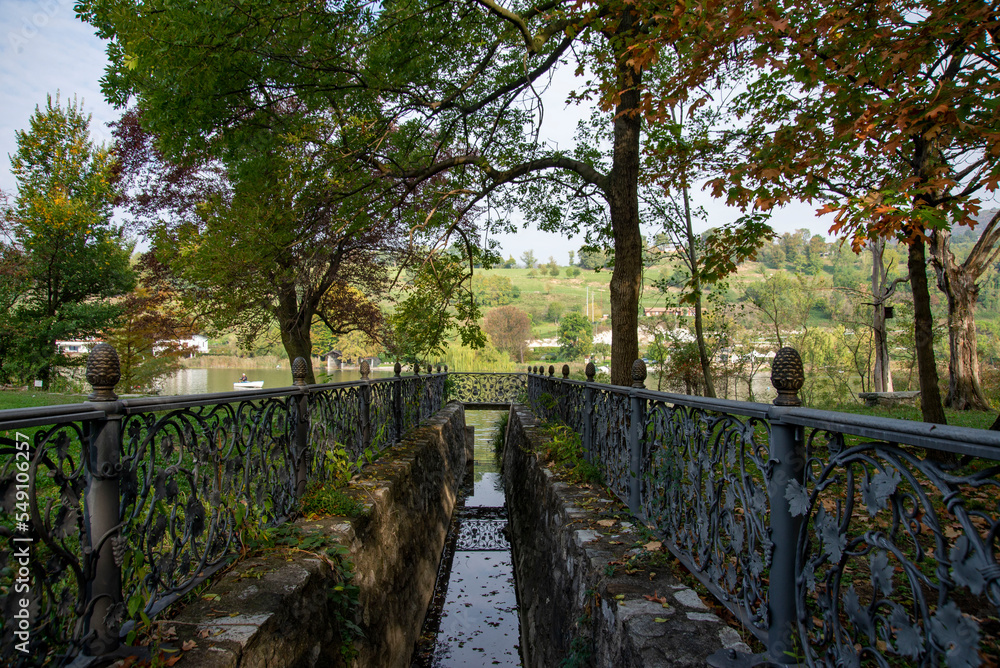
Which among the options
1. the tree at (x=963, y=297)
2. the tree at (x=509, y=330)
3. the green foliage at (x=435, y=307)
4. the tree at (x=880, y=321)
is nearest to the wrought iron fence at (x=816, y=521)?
the green foliage at (x=435, y=307)

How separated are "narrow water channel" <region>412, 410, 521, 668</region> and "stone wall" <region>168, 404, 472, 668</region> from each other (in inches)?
11.6

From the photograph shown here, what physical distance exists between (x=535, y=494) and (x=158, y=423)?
471 centimetres

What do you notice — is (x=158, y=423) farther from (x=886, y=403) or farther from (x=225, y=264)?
(x=886, y=403)

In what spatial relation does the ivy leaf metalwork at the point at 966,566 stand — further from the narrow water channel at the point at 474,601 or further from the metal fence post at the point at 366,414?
the metal fence post at the point at 366,414

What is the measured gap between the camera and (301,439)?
13.1ft

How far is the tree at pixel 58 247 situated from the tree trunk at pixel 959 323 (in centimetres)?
2152

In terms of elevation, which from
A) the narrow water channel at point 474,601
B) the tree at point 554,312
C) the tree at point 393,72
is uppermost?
the tree at point 554,312

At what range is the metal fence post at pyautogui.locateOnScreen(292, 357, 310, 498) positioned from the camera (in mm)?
3949

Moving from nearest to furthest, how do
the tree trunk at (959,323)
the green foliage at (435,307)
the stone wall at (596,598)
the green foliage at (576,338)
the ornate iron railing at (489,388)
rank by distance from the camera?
the stone wall at (596,598), the green foliage at (435,307), the tree trunk at (959,323), the ornate iron railing at (489,388), the green foliage at (576,338)

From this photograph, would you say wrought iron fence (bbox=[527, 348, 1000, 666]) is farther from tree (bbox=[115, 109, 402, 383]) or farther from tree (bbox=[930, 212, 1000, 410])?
tree (bbox=[930, 212, 1000, 410])

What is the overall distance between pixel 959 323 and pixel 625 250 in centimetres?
956

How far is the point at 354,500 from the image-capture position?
420 centimetres

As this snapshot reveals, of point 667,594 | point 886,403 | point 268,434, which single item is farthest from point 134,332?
point 886,403

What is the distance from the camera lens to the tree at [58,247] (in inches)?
608
